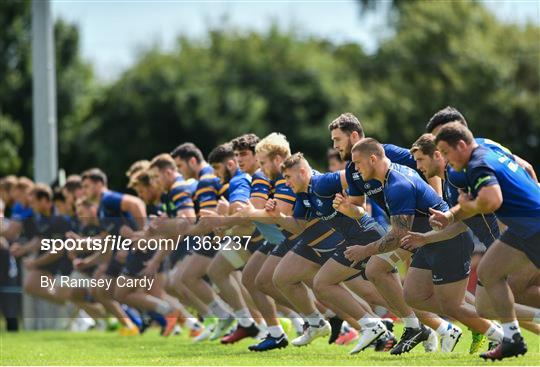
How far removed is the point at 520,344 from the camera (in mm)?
9250

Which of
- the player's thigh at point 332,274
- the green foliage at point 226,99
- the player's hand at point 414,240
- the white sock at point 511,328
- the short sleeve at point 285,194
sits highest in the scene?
the green foliage at point 226,99

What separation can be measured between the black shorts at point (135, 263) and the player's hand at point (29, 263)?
2399mm

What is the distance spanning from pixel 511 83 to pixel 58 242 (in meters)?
32.2

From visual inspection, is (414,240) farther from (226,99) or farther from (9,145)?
(226,99)

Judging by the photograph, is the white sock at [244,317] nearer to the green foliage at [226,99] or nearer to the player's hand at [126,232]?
the player's hand at [126,232]

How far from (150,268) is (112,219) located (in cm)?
78

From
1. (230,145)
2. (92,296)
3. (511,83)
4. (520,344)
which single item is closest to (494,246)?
(520,344)

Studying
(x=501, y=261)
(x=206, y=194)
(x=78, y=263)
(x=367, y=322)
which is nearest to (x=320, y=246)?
(x=367, y=322)

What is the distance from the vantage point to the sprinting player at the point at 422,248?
33.5 feet

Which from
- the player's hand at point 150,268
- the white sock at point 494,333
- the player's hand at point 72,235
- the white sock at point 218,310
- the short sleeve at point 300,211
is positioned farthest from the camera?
the player's hand at point 72,235

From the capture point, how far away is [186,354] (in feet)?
40.5

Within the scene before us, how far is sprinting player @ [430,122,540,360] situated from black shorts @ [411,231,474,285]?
32.9 inches

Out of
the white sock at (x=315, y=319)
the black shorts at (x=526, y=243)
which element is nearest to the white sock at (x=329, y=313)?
the white sock at (x=315, y=319)

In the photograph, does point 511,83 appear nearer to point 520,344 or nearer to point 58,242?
point 58,242
